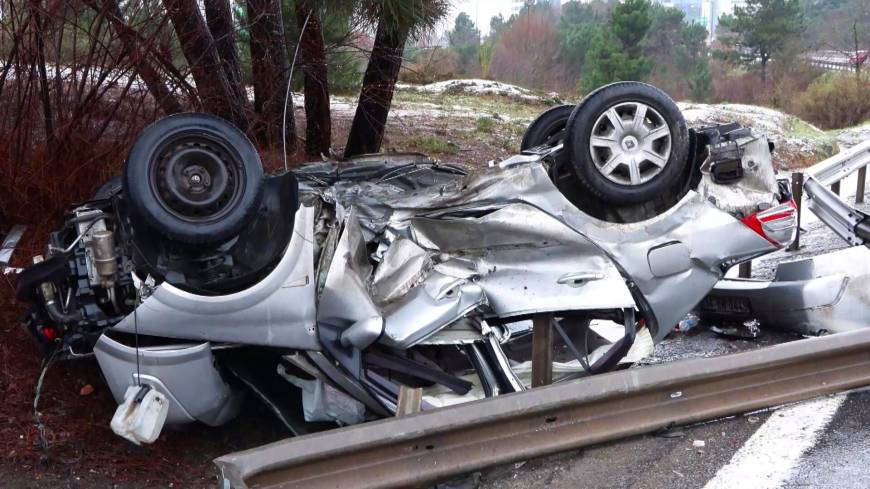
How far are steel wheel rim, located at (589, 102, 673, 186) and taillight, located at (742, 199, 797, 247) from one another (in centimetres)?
59

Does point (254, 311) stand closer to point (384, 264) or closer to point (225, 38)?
point (384, 264)

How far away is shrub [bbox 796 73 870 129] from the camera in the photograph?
84.8ft

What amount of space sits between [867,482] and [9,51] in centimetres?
542

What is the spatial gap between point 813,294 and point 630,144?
1763 mm

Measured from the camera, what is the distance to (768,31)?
48.5 m

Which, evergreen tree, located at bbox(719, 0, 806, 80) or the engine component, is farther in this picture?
evergreen tree, located at bbox(719, 0, 806, 80)

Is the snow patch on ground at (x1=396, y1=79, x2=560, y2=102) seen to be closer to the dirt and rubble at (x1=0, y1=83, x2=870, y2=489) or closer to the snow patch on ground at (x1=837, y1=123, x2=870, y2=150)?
the snow patch on ground at (x1=837, y1=123, x2=870, y2=150)

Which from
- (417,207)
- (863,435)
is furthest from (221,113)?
(863,435)

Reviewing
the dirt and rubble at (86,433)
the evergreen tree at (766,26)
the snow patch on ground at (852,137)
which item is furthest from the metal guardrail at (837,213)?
the evergreen tree at (766,26)

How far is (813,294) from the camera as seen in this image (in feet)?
17.4

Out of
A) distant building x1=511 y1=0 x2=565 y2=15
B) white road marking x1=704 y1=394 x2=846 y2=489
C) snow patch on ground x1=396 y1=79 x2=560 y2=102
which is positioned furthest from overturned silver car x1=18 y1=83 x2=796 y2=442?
distant building x1=511 y1=0 x2=565 y2=15

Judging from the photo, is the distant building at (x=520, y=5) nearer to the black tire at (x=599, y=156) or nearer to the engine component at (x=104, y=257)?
the black tire at (x=599, y=156)

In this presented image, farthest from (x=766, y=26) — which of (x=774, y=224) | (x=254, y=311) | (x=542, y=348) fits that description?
(x=254, y=311)

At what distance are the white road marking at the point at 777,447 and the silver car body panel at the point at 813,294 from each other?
4.66ft
